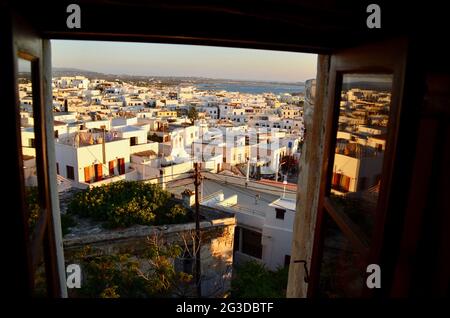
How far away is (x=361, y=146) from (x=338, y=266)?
569 millimetres

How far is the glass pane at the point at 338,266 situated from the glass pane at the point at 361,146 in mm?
115

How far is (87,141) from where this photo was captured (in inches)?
466

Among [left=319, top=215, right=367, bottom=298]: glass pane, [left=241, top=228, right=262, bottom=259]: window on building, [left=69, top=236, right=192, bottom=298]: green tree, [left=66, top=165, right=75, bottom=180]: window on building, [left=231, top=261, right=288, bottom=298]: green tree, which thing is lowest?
[left=241, top=228, right=262, bottom=259]: window on building

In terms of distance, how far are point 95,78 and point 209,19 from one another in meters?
57.9

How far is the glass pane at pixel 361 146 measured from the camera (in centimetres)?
→ 110

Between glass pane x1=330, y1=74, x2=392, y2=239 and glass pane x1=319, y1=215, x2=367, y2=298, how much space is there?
11 cm

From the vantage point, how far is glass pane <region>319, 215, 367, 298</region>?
1.32 m

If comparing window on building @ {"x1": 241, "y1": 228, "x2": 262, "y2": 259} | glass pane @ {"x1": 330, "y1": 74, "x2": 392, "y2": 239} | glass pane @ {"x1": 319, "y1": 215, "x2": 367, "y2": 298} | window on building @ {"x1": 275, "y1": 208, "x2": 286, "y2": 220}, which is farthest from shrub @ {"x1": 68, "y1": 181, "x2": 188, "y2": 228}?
glass pane @ {"x1": 330, "y1": 74, "x2": 392, "y2": 239}

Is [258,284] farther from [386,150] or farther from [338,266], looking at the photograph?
[386,150]

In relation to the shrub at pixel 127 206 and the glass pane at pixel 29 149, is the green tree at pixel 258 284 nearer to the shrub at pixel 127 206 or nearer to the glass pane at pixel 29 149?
the shrub at pixel 127 206

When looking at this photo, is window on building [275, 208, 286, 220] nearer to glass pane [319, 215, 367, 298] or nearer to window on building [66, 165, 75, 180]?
window on building [66, 165, 75, 180]

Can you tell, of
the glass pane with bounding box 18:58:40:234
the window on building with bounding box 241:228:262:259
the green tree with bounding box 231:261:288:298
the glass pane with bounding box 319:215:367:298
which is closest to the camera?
the glass pane with bounding box 18:58:40:234

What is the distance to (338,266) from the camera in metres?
1.56

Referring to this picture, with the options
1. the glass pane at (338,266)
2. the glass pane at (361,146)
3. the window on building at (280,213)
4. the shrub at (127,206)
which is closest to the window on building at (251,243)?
the window on building at (280,213)
